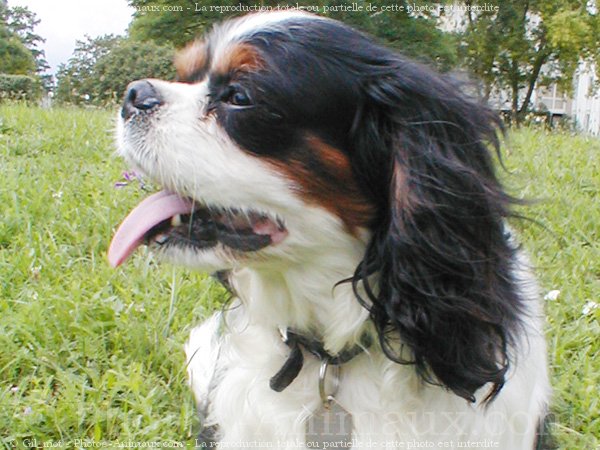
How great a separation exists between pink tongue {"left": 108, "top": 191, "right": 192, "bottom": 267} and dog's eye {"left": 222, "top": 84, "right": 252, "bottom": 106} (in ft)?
0.90

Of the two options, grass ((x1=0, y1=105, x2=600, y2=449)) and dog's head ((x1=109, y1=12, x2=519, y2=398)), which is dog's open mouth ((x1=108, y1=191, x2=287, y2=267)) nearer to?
dog's head ((x1=109, y1=12, x2=519, y2=398))

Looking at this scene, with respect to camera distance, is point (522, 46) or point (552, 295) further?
point (522, 46)

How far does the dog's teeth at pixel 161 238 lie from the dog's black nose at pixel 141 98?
1.03 ft

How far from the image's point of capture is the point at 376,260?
1849 mm

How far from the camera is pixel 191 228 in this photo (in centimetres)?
186

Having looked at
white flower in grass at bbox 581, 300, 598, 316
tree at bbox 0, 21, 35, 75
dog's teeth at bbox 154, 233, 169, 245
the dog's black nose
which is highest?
the dog's black nose

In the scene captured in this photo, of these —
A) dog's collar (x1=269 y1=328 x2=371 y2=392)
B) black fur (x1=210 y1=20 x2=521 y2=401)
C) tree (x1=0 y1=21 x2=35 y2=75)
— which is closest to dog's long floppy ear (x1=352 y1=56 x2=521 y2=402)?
black fur (x1=210 y1=20 x2=521 y2=401)

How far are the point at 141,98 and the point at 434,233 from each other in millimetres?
801

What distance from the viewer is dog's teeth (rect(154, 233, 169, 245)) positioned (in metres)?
1.85

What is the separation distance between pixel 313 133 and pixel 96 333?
141cm

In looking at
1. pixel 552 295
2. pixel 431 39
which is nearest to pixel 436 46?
pixel 431 39

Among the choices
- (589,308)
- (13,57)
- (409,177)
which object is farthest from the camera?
(13,57)

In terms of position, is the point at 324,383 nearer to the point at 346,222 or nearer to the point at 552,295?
the point at 346,222

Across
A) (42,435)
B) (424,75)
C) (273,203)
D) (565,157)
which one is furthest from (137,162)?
(565,157)
